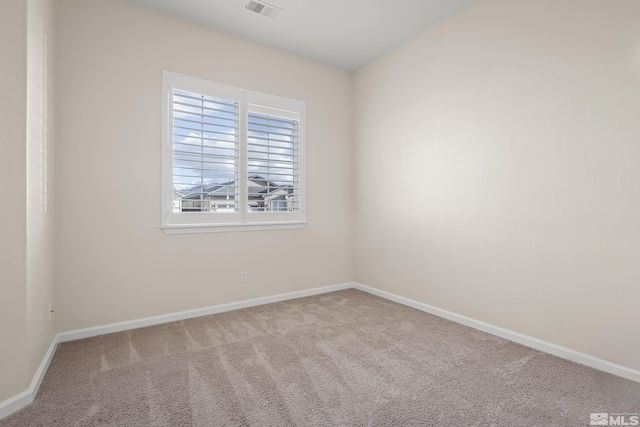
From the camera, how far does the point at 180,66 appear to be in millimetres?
3100

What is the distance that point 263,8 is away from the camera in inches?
115

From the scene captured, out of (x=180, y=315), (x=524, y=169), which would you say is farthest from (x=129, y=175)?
(x=524, y=169)

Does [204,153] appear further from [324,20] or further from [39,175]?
[324,20]

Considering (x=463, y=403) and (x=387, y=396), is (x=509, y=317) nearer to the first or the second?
(x=463, y=403)

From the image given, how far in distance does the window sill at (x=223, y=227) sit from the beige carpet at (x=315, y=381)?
0.91 m

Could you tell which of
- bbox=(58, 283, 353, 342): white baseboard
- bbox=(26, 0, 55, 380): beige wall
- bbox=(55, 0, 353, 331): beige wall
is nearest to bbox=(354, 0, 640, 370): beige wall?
bbox=(58, 283, 353, 342): white baseboard

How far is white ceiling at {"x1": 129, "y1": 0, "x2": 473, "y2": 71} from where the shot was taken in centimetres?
288

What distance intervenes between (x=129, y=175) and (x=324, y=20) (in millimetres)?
2389

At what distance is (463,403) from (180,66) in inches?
141

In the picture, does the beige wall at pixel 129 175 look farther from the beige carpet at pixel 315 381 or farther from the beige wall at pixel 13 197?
the beige wall at pixel 13 197

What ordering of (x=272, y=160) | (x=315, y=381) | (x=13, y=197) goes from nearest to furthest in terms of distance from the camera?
(x=13, y=197)
(x=315, y=381)
(x=272, y=160)

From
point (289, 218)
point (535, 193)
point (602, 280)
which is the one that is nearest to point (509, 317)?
point (602, 280)

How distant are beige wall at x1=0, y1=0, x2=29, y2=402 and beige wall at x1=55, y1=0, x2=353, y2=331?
989mm

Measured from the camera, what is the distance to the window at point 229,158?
10.1ft
